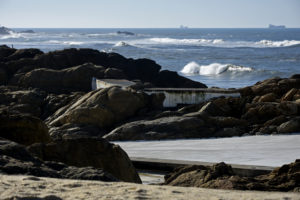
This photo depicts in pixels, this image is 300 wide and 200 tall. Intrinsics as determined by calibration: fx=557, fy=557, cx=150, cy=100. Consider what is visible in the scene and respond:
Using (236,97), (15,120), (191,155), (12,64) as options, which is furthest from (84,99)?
(12,64)

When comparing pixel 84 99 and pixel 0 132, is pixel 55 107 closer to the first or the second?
pixel 84 99

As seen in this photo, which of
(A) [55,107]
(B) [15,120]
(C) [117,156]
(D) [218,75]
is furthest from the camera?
(D) [218,75]

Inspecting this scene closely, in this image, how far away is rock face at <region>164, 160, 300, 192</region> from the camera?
595 cm

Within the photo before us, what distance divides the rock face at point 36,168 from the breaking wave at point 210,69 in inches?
1527

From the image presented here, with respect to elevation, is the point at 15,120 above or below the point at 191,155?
above

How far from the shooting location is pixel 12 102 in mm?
17484

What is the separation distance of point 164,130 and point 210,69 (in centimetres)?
3403

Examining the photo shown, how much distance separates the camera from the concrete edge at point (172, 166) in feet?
29.6

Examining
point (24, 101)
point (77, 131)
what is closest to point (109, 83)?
point (24, 101)

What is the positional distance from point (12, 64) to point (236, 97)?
11456 millimetres

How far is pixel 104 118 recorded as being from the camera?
14898mm

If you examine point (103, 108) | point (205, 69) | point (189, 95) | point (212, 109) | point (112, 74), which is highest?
point (112, 74)

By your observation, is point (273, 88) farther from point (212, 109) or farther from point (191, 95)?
point (212, 109)

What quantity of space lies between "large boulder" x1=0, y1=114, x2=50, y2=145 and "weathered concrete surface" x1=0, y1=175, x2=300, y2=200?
9.51ft
